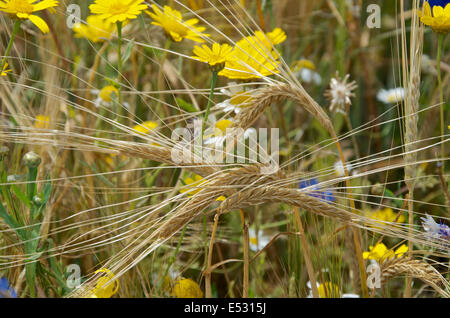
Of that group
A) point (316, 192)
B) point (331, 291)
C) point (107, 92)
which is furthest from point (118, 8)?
point (331, 291)

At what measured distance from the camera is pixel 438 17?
79 cm

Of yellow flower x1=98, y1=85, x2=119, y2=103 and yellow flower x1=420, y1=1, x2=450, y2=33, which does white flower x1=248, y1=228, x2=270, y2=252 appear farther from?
yellow flower x1=420, y1=1, x2=450, y2=33

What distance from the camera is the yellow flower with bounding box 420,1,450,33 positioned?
0.79 m

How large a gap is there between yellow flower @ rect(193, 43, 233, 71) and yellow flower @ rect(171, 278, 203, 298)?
15.2 inches

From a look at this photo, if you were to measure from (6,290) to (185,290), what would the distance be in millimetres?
298

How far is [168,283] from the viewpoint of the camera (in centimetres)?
98

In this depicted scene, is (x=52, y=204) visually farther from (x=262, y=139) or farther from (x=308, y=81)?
(x=308, y=81)

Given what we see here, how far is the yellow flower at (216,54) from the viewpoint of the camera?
2.55 feet

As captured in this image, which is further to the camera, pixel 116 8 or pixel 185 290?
pixel 185 290

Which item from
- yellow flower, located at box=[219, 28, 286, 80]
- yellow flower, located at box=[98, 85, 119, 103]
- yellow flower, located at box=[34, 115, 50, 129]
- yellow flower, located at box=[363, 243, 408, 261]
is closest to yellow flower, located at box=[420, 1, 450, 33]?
yellow flower, located at box=[219, 28, 286, 80]

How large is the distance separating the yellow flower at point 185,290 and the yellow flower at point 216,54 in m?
0.39

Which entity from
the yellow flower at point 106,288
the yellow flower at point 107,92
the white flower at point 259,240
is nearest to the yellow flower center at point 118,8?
the yellow flower at point 107,92

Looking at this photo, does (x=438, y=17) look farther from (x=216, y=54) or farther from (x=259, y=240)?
(x=259, y=240)
